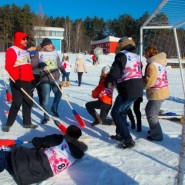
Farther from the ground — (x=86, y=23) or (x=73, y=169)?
(x=86, y=23)

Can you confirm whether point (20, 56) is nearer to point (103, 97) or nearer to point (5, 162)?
point (103, 97)

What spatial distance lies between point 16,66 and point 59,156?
7.63 feet

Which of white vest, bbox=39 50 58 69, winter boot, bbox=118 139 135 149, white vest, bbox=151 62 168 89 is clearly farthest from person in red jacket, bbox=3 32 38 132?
white vest, bbox=151 62 168 89

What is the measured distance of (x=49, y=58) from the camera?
607 cm

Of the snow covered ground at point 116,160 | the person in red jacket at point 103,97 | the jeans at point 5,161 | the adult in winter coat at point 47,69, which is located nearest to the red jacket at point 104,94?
the person in red jacket at point 103,97

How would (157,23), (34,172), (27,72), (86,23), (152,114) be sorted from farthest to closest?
(86,23), (157,23), (27,72), (152,114), (34,172)

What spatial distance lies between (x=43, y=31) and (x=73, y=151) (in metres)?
49.7

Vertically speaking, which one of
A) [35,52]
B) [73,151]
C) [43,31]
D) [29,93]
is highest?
[43,31]

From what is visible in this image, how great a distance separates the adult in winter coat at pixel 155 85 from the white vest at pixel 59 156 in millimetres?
1830

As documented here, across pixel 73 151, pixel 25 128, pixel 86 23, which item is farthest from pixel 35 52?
pixel 86 23

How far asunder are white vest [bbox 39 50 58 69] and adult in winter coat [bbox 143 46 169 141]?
2.15 metres

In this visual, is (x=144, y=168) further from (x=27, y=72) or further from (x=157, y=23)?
(x=157, y=23)

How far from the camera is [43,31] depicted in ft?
168

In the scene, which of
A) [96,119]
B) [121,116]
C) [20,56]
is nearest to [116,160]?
[121,116]
